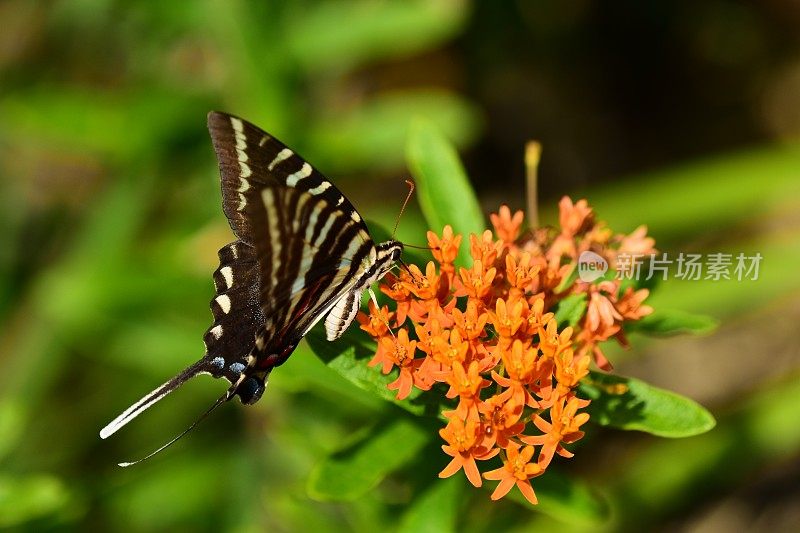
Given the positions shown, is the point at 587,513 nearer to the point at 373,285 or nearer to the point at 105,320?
the point at 373,285

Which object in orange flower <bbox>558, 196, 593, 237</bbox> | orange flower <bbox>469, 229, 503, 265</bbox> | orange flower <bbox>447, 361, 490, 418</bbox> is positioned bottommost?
orange flower <bbox>447, 361, 490, 418</bbox>

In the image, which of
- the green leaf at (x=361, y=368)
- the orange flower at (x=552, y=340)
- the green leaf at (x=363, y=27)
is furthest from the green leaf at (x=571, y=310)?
Answer: the green leaf at (x=363, y=27)

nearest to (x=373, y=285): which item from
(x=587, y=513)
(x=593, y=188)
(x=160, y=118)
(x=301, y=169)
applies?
(x=301, y=169)

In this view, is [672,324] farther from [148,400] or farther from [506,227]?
[148,400]

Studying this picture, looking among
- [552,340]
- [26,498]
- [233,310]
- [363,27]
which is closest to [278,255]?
[233,310]

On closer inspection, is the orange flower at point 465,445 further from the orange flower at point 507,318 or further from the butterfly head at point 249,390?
the butterfly head at point 249,390

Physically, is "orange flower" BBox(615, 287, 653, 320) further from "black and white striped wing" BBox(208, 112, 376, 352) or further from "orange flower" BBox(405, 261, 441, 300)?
"black and white striped wing" BBox(208, 112, 376, 352)

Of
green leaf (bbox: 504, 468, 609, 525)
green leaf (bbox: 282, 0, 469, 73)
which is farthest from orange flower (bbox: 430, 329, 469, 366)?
green leaf (bbox: 282, 0, 469, 73)
